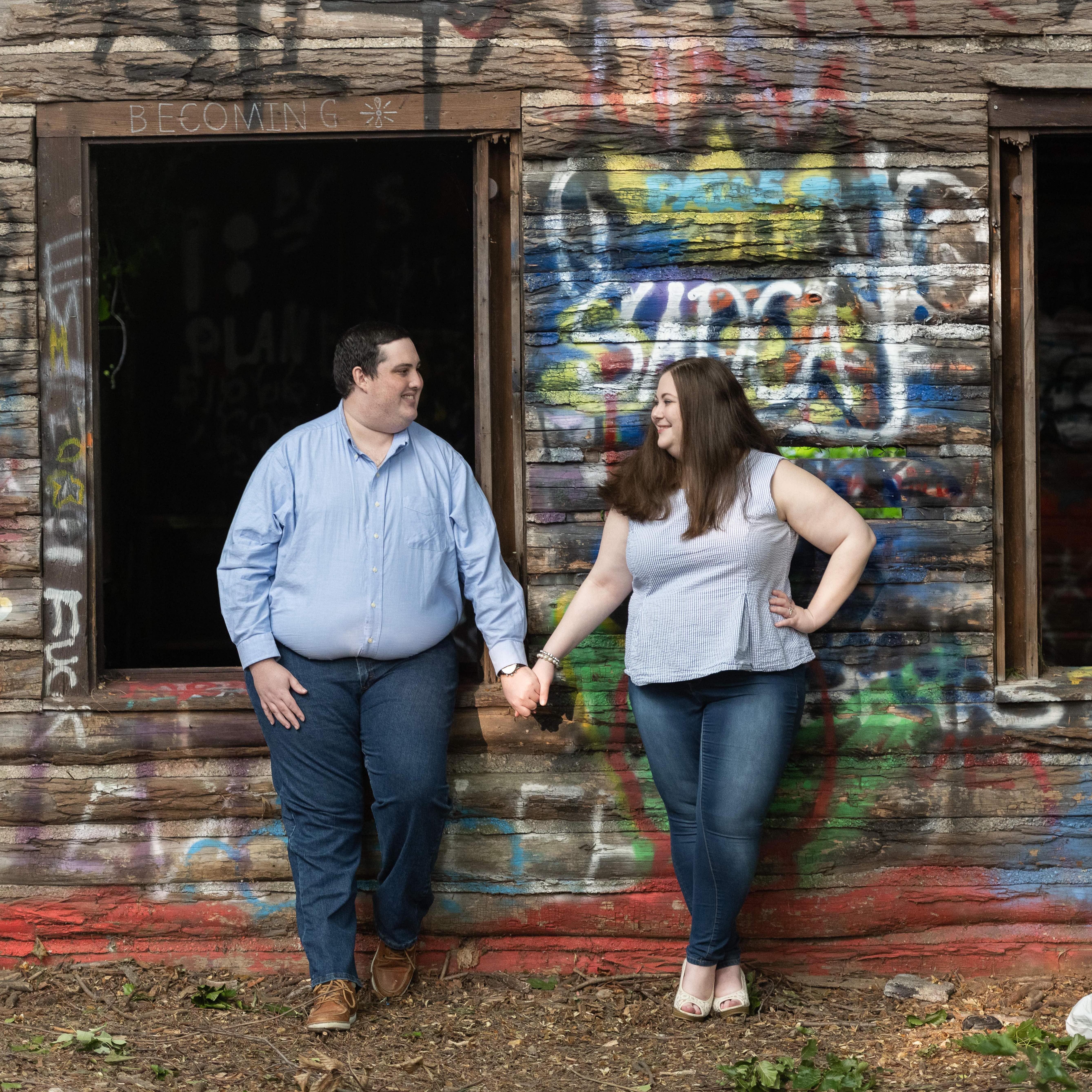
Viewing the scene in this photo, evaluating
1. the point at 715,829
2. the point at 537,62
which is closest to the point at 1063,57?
the point at 537,62

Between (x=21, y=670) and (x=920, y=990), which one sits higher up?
(x=21, y=670)

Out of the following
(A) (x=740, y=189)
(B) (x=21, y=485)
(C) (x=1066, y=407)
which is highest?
(A) (x=740, y=189)

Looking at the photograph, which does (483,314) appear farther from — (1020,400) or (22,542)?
(1020,400)

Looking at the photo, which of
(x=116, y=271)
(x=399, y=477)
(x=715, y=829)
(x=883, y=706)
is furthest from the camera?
(x=116, y=271)

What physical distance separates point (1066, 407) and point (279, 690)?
18.5ft

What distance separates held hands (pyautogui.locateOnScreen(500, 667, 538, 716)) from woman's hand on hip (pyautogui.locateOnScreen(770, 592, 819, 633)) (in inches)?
29.8

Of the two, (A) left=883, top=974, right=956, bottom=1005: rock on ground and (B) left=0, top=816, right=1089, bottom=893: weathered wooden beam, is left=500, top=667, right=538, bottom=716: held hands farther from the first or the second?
(A) left=883, top=974, right=956, bottom=1005: rock on ground

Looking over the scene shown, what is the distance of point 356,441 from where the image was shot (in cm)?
360

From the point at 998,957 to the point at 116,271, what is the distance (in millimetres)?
5265

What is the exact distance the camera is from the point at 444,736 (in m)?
3.62

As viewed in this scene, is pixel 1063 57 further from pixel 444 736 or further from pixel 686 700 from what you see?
pixel 444 736

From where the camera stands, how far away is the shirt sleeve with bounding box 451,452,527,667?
3.63m

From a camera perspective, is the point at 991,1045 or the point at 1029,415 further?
the point at 1029,415

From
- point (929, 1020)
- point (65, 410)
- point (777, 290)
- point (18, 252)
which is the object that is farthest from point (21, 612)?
point (929, 1020)
